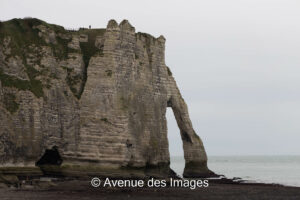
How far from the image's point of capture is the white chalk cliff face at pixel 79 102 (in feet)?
197

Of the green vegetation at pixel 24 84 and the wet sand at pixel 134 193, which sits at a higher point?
the green vegetation at pixel 24 84

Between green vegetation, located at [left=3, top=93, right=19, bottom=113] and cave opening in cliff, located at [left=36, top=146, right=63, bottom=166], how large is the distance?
5.61m

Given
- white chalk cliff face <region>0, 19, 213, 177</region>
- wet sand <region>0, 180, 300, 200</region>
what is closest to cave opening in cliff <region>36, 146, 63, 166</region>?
white chalk cliff face <region>0, 19, 213, 177</region>

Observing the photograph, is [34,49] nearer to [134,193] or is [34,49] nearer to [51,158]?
[51,158]

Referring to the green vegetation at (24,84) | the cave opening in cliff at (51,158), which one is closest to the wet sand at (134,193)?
the cave opening in cliff at (51,158)

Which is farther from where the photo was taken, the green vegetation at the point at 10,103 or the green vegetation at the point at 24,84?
the green vegetation at the point at 24,84

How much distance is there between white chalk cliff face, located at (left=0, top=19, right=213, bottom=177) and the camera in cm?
6019

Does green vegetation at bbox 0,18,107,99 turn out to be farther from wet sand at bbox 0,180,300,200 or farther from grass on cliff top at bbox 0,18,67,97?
wet sand at bbox 0,180,300,200

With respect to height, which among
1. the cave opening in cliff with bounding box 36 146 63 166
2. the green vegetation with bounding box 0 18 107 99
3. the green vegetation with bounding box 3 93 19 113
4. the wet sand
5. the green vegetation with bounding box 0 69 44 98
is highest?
the green vegetation with bounding box 0 18 107 99

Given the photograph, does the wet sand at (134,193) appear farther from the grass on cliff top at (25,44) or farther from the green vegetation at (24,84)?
the grass on cliff top at (25,44)

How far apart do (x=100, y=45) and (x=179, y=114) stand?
12.9 metres

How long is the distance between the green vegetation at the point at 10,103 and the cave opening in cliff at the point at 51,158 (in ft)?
18.4

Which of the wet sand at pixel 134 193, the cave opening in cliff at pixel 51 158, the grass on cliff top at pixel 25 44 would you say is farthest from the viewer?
the cave opening in cliff at pixel 51 158

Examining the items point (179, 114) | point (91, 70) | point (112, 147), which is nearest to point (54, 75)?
point (91, 70)
